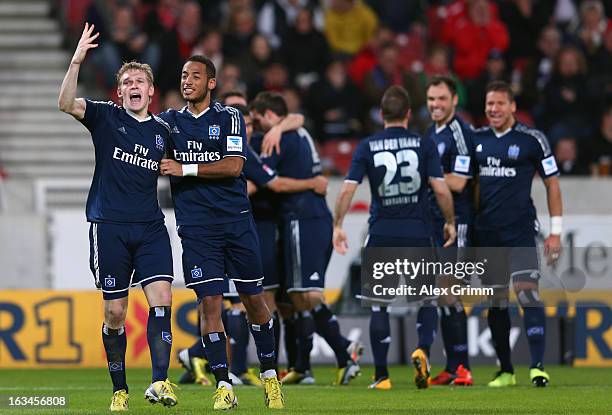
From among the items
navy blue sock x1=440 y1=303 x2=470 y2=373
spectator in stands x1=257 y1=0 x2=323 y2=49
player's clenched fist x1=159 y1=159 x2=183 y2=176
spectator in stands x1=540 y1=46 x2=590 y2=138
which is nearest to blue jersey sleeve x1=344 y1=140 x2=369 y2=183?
navy blue sock x1=440 y1=303 x2=470 y2=373

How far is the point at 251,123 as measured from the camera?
1365 cm

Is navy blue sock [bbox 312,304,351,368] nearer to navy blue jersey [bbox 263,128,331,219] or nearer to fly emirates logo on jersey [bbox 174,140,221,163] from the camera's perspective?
navy blue jersey [bbox 263,128,331,219]

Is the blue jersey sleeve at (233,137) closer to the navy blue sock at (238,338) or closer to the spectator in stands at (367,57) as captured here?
the navy blue sock at (238,338)

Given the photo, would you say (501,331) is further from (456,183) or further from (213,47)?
(213,47)

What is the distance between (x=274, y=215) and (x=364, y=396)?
2.44 metres

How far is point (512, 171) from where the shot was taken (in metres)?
13.2

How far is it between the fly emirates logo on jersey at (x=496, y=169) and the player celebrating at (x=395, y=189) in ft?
2.23

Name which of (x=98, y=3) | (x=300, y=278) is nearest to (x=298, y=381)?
(x=300, y=278)

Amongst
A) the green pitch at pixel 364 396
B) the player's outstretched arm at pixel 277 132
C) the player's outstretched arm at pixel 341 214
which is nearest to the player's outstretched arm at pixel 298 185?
the player's outstretched arm at pixel 277 132

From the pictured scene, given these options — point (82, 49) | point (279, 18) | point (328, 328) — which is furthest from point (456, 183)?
point (279, 18)

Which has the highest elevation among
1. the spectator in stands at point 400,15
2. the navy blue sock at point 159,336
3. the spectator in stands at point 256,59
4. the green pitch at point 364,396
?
the spectator in stands at point 400,15

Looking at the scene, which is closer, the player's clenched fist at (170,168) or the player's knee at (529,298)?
the player's clenched fist at (170,168)

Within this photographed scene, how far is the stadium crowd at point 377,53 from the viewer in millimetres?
20312

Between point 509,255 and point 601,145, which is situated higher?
point 601,145
